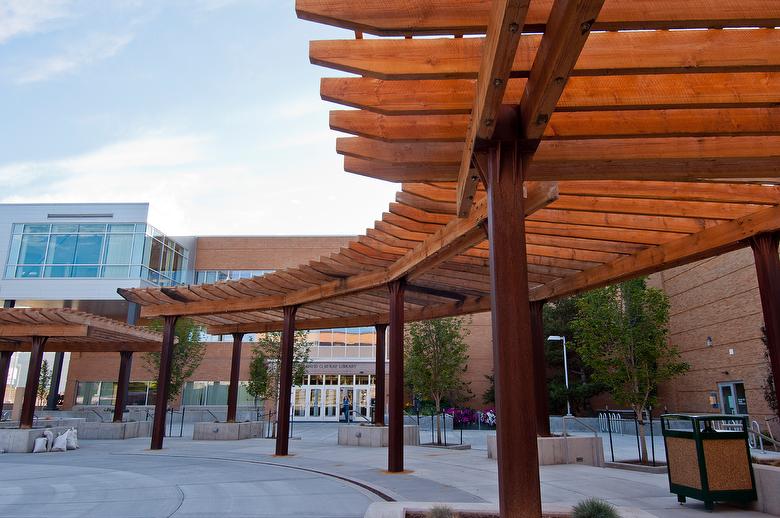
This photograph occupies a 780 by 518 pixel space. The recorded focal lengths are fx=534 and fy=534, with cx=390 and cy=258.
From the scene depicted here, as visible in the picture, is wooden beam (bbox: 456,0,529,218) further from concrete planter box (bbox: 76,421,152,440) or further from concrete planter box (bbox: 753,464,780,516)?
concrete planter box (bbox: 76,421,152,440)

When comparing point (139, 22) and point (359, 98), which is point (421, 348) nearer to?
point (139, 22)

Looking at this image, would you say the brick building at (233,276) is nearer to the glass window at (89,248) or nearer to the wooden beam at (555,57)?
the glass window at (89,248)

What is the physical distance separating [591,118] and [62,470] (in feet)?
41.4

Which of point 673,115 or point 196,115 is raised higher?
point 196,115

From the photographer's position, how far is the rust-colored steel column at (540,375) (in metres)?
12.6

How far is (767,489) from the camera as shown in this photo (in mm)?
6984

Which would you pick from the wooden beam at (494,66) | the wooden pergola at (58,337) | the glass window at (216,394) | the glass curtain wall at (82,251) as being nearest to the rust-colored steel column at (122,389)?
the wooden pergola at (58,337)

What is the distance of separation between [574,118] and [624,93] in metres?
0.71

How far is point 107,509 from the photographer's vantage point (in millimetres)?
7230

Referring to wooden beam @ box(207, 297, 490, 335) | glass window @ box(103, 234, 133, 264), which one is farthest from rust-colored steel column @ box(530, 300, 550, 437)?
glass window @ box(103, 234, 133, 264)

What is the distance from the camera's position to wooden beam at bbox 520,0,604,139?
321 cm

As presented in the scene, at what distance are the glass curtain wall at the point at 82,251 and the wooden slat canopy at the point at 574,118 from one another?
26.9 metres

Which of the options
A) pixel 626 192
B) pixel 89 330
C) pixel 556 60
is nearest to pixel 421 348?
pixel 89 330

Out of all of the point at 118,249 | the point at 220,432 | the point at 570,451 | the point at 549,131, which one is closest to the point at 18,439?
the point at 220,432
